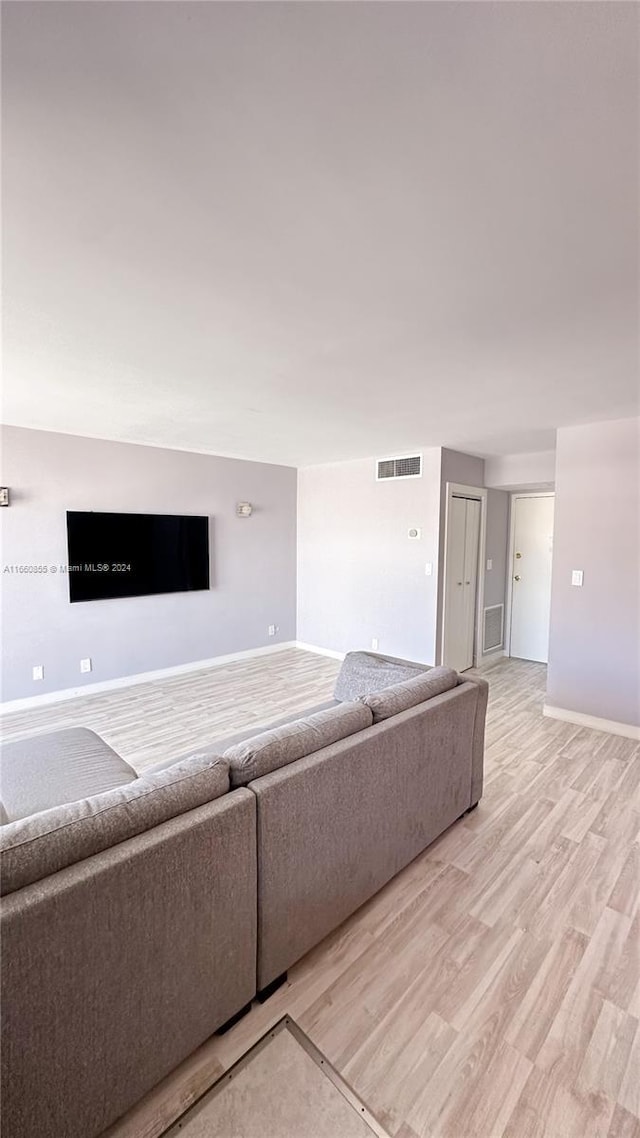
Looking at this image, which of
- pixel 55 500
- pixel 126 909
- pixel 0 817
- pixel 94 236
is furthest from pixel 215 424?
pixel 126 909

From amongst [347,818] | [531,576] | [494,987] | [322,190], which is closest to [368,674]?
[347,818]

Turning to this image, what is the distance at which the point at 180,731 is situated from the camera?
139 inches

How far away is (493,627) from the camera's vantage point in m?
5.47

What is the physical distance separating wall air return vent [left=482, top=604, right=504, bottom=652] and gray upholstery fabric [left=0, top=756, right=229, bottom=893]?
453cm

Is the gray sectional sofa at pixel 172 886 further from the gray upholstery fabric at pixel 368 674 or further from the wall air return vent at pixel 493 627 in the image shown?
the wall air return vent at pixel 493 627

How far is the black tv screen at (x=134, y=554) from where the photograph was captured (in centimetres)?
417

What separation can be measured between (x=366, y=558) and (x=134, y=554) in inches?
98.7

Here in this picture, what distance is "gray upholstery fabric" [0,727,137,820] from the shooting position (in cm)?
179

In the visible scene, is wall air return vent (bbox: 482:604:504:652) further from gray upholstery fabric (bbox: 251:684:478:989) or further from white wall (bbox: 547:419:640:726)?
gray upholstery fabric (bbox: 251:684:478:989)

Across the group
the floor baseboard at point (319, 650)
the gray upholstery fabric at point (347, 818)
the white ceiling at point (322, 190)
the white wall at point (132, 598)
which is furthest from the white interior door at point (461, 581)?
the gray upholstery fabric at point (347, 818)

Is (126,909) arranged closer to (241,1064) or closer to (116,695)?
(241,1064)

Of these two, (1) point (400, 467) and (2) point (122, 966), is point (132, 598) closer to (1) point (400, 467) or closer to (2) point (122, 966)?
(1) point (400, 467)

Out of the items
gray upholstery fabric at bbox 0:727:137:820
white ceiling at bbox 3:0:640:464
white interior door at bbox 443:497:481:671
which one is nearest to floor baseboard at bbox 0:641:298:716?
gray upholstery fabric at bbox 0:727:137:820

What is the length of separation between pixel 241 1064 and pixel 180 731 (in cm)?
239
